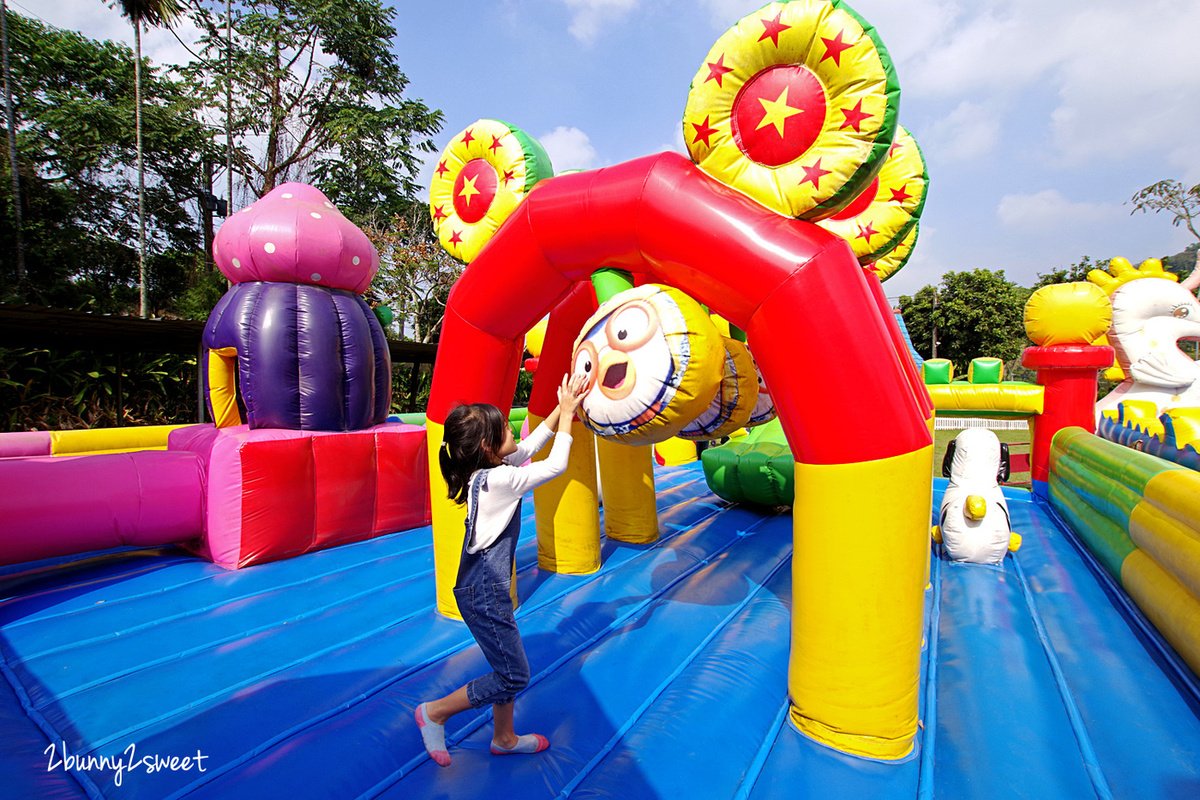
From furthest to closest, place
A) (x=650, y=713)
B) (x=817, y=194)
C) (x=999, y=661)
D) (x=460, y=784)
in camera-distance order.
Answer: (x=999, y=661)
(x=650, y=713)
(x=817, y=194)
(x=460, y=784)

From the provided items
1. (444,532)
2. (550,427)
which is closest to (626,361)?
(550,427)

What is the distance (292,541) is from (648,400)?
9.73 ft

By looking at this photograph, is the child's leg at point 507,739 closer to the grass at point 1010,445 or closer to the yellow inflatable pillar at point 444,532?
the yellow inflatable pillar at point 444,532

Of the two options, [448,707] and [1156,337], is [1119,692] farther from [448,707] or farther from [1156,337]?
[1156,337]

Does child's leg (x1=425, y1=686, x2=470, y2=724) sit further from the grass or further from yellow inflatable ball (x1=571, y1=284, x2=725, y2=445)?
the grass

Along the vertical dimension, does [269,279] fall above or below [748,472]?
above

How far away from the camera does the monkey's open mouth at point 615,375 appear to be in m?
1.97

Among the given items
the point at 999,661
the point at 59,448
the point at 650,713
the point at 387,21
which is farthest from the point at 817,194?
the point at 387,21

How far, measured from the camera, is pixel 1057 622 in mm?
2746

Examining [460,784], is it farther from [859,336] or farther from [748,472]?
[748,472]

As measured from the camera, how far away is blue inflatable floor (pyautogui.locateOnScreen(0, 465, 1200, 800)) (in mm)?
1673

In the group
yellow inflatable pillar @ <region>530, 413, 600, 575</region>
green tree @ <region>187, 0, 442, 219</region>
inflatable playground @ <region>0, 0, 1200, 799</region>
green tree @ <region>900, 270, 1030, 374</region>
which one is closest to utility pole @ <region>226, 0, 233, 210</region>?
green tree @ <region>187, 0, 442, 219</region>

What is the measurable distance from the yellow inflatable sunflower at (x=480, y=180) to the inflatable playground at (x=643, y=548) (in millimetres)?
18

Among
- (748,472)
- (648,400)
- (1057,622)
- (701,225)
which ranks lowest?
(1057,622)
